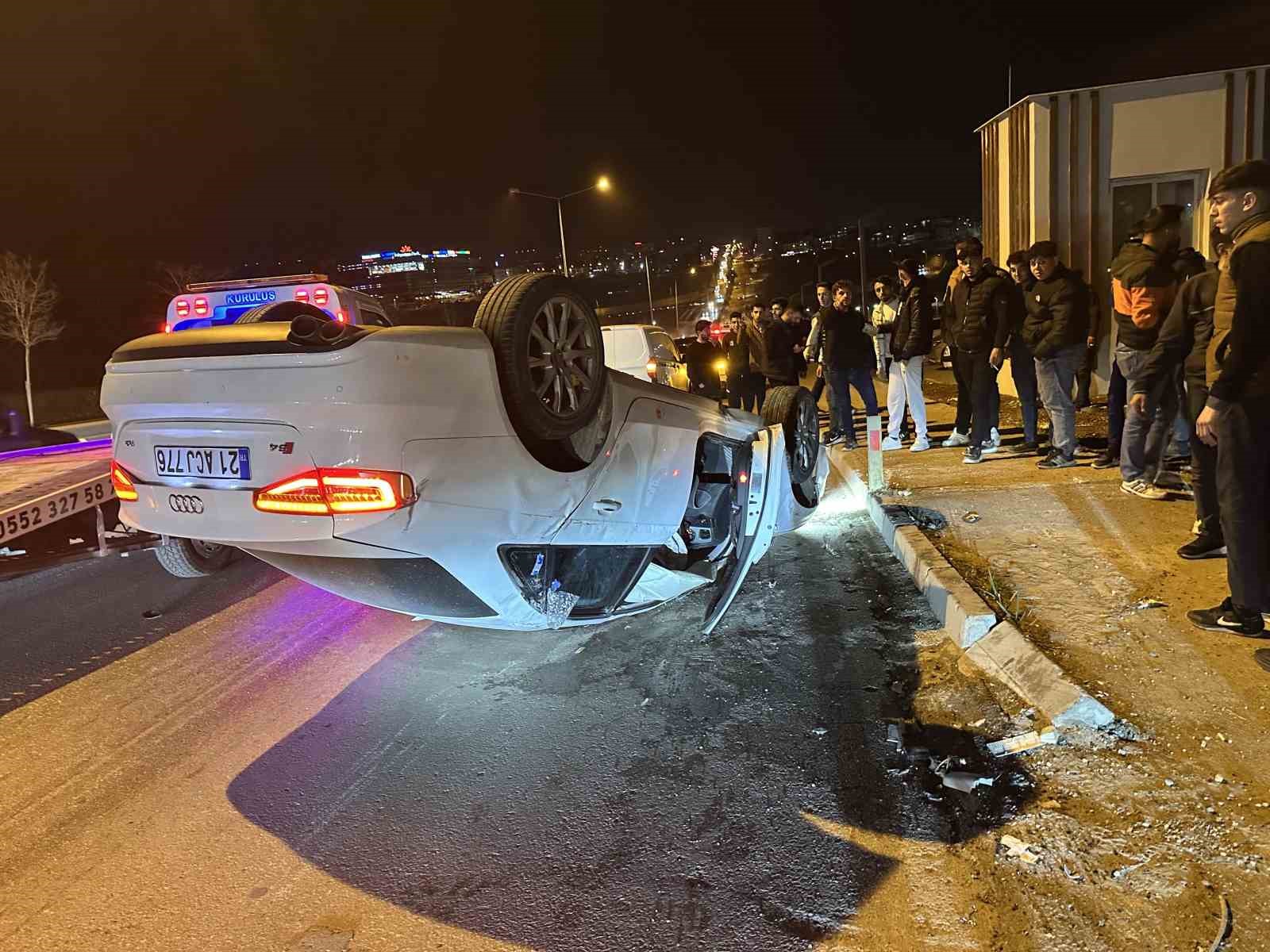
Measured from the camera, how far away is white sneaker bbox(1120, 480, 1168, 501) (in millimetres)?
6082

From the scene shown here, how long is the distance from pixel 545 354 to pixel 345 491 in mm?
986

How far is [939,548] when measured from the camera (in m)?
5.53

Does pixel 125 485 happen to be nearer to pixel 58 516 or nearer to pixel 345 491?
pixel 345 491

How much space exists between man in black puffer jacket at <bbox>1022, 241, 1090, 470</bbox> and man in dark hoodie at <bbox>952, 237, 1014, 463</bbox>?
0.30 metres

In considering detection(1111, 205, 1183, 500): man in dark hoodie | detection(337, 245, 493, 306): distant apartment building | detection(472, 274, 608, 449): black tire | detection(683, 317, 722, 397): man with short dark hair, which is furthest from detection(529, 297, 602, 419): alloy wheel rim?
detection(337, 245, 493, 306): distant apartment building

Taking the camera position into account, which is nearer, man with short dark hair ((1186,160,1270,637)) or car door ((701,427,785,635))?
man with short dark hair ((1186,160,1270,637))

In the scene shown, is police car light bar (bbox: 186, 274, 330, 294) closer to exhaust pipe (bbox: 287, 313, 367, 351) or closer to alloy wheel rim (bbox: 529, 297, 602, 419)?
alloy wheel rim (bbox: 529, 297, 602, 419)

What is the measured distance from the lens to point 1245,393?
364 centimetres

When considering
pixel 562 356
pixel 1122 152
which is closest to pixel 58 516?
pixel 562 356

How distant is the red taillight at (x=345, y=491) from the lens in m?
3.06

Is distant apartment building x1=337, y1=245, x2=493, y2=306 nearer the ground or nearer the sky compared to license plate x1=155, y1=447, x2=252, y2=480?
nearer the sky

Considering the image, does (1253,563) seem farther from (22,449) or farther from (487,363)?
(22,449)

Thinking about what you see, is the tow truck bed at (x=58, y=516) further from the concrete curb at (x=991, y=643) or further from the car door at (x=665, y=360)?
the car door at (x=665, y=360)

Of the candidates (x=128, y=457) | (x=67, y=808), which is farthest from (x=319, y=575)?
(x=67, y=808)
